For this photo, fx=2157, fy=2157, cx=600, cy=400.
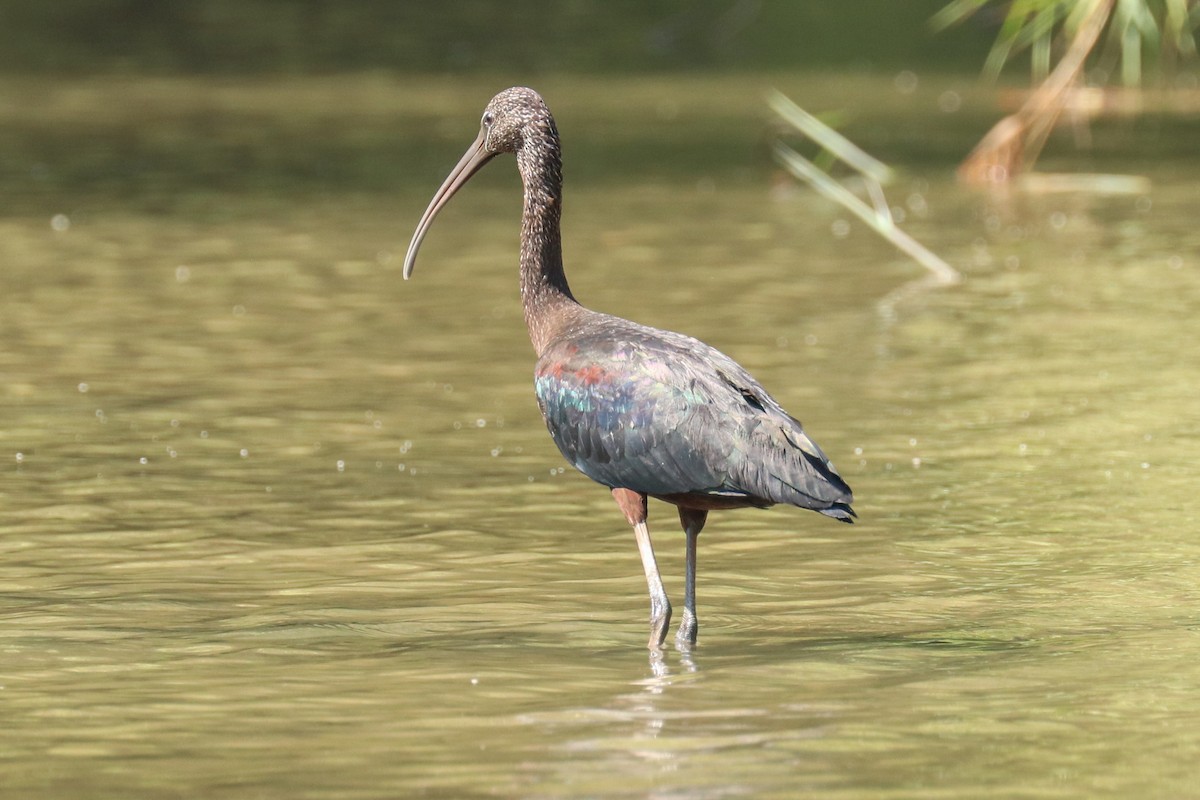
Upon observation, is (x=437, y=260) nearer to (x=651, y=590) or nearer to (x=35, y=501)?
(x=35, y=501)

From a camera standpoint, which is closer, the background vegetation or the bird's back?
the bird's back

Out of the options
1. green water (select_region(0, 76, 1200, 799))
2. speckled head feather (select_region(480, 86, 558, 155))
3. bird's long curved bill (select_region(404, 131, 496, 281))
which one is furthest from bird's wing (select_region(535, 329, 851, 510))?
bird's long curved bill (select_region(404, 131, 496, 281))

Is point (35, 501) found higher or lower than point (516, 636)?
→ higher

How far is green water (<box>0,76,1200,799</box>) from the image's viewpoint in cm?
701

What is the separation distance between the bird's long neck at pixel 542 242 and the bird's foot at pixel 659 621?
1389mm

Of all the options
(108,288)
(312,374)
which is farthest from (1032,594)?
(108,288)

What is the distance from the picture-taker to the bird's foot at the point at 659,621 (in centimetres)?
816

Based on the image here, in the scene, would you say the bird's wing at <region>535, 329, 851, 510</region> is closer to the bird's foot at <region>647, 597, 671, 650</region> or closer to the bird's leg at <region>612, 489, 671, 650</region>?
the bird's leg at <region>612, 489, 671, 650</region>

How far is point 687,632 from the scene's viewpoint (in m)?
8.29

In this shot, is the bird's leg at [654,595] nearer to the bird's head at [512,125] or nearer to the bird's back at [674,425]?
the bird's back at [674,425]

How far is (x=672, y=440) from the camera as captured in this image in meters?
8.16

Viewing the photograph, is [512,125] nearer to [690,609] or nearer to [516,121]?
[516,121]

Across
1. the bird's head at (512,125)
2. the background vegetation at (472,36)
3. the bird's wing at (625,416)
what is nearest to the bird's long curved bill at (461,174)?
the bird's head at (512,125)

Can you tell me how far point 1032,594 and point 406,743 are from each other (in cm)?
325
